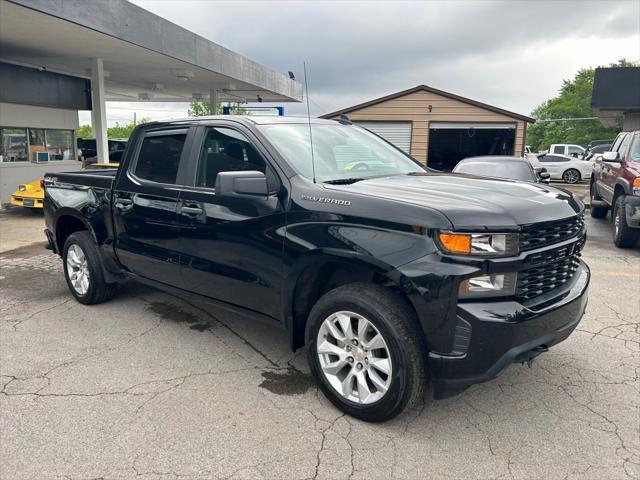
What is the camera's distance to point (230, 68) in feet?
57.7

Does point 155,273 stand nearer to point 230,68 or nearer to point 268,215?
point 268,215

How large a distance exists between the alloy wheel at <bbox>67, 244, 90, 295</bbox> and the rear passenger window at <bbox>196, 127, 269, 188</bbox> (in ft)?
6.61

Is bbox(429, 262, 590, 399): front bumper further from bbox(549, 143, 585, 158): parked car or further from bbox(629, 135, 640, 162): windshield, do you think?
bbox(549, 143, 585, 158): parked car

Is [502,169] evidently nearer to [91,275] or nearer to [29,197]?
[91,275]

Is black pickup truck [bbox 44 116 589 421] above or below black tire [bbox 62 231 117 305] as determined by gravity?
above

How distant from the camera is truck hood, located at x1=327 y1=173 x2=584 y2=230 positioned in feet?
9.07

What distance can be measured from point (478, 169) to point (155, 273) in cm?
749

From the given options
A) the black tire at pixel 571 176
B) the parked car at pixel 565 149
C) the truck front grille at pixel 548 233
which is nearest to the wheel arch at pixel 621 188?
the truck front grille at pixel 548 233

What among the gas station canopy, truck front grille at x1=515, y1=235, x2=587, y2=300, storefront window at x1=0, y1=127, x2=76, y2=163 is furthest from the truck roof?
storefront window at x1=0, y1=127, x2=76, y2=163

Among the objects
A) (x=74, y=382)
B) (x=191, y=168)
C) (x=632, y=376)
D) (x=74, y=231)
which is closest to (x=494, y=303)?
(x=632, y=376)

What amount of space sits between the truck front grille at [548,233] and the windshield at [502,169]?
22.5 feet

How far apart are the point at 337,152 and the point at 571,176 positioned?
2313cm

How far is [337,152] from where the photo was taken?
13.3 feet

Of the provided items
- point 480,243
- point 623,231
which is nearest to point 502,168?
point 623,231
